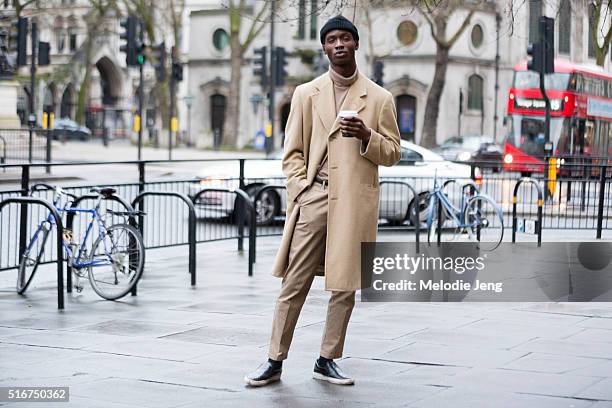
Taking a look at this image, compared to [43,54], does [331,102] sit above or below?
below

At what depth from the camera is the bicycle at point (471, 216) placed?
1514cm

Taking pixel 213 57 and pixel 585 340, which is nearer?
pixel 585 340

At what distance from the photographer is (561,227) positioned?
18328mm

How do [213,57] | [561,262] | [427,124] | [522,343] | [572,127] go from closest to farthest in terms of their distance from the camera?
[522,343], [561,262], [572,127], [427,124], [213,57]

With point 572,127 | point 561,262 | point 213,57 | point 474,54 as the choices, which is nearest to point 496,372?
point 561,262

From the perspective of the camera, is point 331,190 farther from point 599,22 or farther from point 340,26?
point 599,22

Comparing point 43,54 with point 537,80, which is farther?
point 537,80

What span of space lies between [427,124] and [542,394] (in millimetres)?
44000

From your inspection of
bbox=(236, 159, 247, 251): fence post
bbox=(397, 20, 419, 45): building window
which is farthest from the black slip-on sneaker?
bbox=(397, 20, 419, 45): building window

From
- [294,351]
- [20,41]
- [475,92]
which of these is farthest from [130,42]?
[475,92]

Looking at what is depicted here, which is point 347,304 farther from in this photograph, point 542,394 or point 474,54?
point 474,54

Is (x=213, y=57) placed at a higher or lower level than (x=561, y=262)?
higher

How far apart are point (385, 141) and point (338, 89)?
1.42ft

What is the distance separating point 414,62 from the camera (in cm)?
6366
